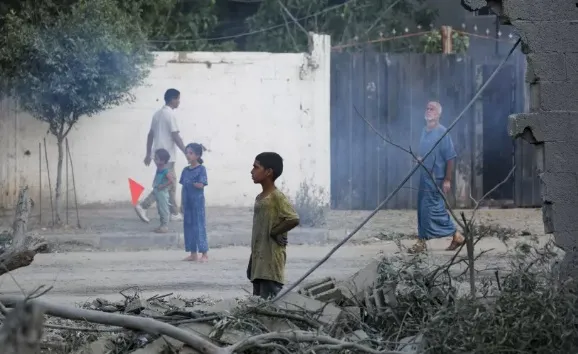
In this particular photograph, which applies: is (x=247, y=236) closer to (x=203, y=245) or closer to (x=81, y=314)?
(x=203, y=245)

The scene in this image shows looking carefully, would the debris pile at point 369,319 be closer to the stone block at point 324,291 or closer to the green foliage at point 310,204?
the stone block at point 324,291

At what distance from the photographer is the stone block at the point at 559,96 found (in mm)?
7410

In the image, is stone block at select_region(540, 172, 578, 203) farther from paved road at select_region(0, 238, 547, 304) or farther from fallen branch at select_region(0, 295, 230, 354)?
paved road at select_region(0, 238, 547, 304)

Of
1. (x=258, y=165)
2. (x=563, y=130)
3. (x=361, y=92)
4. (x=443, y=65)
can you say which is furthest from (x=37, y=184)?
(x=563, y=130)

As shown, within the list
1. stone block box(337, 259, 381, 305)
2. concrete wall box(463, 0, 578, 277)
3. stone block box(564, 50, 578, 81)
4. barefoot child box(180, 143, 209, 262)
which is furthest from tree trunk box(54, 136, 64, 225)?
stone block box(564, 50, 578, 81)

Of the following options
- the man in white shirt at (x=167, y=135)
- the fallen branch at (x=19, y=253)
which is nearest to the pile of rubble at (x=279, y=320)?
the fallen branch at (x=19, y=253)

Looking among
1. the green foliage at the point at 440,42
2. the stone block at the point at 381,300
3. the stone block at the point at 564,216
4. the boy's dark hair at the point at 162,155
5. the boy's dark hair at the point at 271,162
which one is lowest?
the stone block at the point at 381,300

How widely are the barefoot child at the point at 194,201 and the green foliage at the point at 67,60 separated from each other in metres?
2.73

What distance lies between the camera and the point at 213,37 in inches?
799

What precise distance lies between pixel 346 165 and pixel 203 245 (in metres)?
4.86

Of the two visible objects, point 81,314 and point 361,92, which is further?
point 361,92

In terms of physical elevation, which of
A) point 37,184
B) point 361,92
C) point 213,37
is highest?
point 213,37

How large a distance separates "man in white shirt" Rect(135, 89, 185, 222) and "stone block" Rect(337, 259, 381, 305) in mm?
8030

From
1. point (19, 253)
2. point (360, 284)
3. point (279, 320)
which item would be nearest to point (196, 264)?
point (360, 284)
